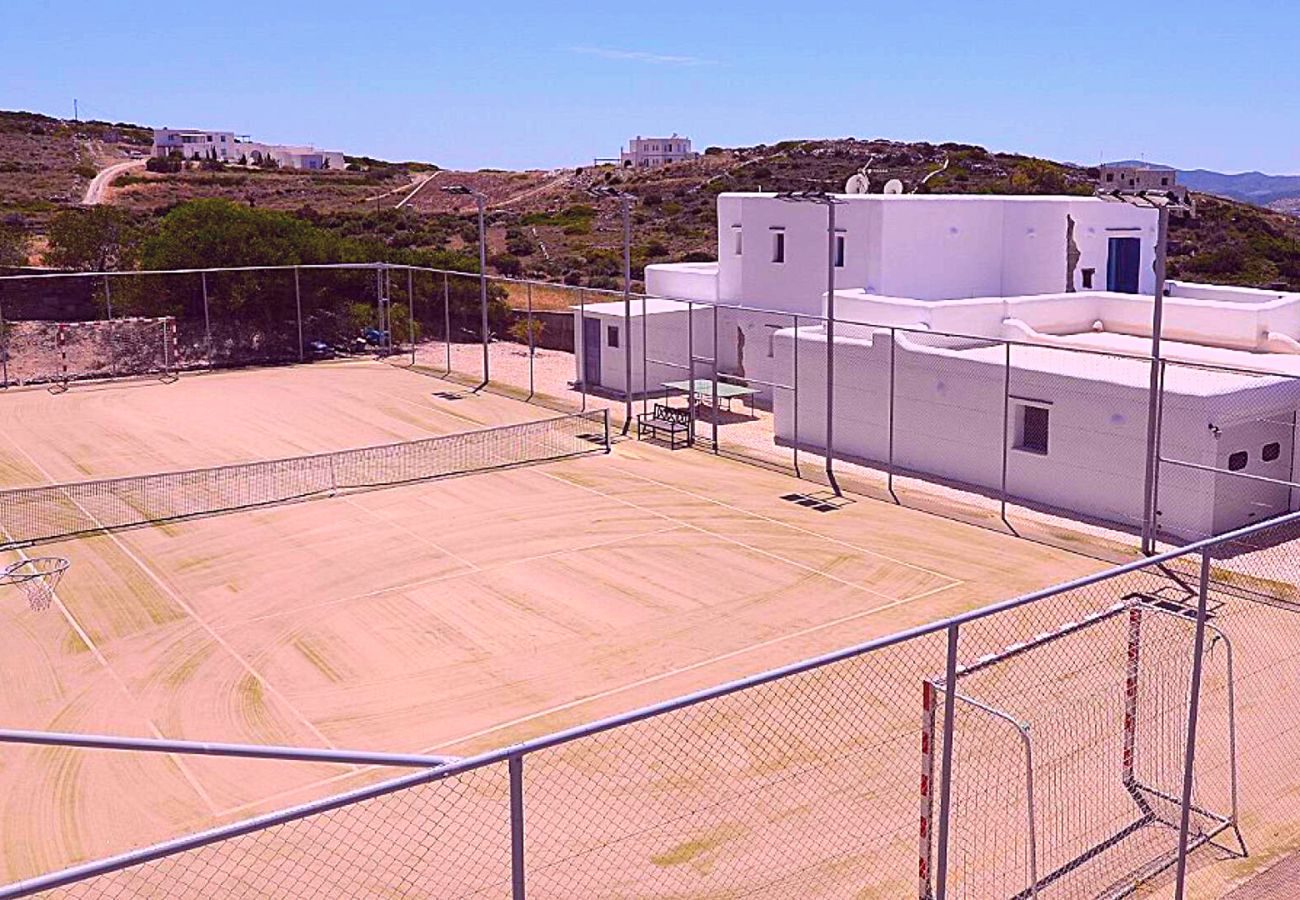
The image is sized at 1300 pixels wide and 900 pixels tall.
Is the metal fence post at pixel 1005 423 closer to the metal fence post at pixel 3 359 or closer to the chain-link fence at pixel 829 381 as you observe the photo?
the chain-link fence at pixel 829 381

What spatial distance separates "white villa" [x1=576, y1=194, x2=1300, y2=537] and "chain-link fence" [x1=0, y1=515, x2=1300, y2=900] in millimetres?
6395

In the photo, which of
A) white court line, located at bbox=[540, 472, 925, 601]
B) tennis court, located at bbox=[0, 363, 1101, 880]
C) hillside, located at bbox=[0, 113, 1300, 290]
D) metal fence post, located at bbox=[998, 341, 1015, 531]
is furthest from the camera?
hillside, located at bbox=[0, 113, 1300, 290]

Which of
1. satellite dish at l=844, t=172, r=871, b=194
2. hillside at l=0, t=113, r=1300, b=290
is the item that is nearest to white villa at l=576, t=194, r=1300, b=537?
satellite dish at l=844, t=172, r=871, b=194

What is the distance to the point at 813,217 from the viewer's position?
33.3 meters

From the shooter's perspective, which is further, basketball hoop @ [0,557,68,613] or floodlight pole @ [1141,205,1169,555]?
floodlight pole @ [1141,205,1169,555]

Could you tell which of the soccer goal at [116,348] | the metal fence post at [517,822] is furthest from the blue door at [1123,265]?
the metal fence post at [517,822]

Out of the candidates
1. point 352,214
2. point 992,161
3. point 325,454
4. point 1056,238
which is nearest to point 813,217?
point 1056,238

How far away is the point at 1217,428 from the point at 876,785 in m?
10.8

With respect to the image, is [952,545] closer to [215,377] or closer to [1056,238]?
[1056,238]

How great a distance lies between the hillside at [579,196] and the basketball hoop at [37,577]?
38.3m

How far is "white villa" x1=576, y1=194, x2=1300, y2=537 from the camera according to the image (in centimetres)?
2077

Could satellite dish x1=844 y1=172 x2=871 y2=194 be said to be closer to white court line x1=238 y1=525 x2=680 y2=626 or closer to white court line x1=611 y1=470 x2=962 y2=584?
white court line x1=611 y1=470 x2=962 y2=584

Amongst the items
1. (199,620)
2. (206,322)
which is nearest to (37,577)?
(199,620)

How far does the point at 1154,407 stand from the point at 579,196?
77.5 m
